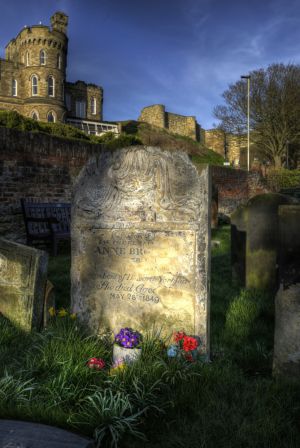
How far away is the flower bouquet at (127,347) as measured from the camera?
9.33 ft

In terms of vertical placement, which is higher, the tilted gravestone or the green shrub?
the green shrub

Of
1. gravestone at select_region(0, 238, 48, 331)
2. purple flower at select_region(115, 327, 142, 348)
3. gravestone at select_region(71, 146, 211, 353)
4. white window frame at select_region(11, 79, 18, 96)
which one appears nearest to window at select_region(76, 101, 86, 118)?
white window frame at select_region(11, 79, 18, 96)

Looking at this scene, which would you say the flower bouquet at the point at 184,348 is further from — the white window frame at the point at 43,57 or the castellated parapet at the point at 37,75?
the white window frame at the point at 43,57

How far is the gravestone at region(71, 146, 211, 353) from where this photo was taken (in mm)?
3100

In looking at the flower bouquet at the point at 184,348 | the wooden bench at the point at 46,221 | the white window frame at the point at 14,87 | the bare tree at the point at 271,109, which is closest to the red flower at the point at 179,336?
the flower bouquet at the point at 184,348

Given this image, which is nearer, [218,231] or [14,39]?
[218,231]

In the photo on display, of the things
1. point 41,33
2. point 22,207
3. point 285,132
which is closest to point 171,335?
point 22,207

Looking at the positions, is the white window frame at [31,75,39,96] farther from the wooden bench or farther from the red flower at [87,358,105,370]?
the red flower at [87,358,105,370]

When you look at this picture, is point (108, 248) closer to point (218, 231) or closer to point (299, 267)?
point (299, 267)

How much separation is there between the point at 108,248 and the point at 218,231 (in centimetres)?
931

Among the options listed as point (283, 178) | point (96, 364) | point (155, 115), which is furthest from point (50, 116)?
point (96, 364)

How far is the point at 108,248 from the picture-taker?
11.3 feet

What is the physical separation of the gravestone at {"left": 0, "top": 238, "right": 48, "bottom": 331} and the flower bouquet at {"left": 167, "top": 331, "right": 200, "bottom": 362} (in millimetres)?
1384

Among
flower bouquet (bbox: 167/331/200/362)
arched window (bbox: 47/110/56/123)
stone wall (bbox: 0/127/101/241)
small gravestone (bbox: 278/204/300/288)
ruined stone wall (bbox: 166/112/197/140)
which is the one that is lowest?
flower bouquet (bbox: 167/331/200/362)
